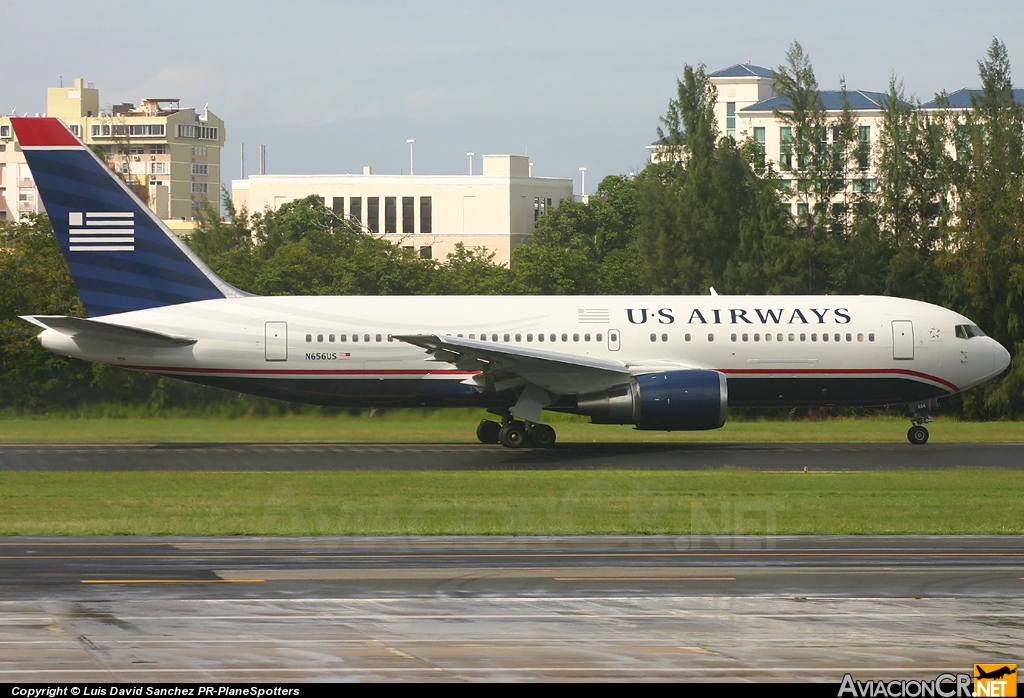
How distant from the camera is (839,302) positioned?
3850cm

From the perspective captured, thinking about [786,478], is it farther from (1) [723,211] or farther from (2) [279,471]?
(1) [723,211]

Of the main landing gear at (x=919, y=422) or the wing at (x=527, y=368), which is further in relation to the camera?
the main landing gear at (x=919, y=422)

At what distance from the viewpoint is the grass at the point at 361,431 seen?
38562 mm

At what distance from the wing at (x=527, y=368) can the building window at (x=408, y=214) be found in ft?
335

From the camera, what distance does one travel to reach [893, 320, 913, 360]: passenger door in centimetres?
3750

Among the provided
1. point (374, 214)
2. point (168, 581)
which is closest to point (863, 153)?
point (168, 581)

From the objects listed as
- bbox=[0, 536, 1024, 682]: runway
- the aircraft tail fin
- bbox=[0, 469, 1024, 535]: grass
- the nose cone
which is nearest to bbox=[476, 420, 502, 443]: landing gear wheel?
bbox=[0, 469, 1024, 535]: grass

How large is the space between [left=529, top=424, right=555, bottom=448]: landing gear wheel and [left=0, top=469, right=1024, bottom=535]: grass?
6.14m

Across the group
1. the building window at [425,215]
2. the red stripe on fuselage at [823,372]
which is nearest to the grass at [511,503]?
the red stripe on fuselage at [823,372]

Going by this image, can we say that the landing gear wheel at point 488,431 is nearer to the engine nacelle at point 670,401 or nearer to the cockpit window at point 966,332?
the engine nacelle at point 670,401

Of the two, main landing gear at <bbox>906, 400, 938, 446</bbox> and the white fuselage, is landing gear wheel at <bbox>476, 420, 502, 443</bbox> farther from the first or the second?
main landing gear at <bbox>906, 400, 938, 446</bbox>

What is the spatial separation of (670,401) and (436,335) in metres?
6.41

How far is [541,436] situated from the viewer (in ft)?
120

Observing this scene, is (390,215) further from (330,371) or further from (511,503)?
(511,503)
